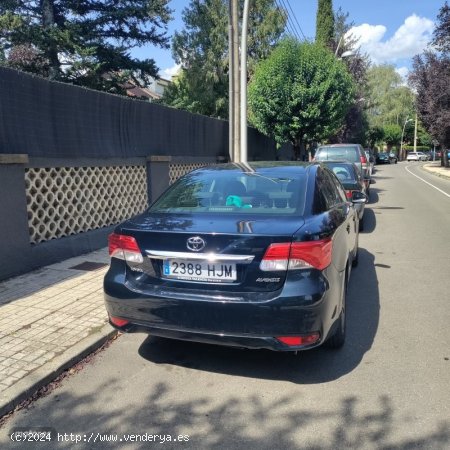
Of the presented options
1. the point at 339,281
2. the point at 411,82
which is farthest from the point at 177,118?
the point at 411,82

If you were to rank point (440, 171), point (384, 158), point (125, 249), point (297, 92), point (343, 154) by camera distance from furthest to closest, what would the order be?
1. point (384, 158)
2. point (440, 171)
3. point (297, 92)
4. point (343, 154)
5. point (125, 249)

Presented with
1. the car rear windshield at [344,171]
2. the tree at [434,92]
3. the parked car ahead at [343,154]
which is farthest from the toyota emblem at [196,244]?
the tree at [434,92]

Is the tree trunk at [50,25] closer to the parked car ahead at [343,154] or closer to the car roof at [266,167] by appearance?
the parked car ahead at [343,154]

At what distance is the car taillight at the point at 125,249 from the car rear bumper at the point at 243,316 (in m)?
0.26

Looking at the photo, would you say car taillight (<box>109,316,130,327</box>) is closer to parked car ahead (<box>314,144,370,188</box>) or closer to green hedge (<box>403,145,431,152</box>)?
parked car ahead (<box>314,144,370,188</box>)

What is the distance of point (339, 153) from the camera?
1494cm

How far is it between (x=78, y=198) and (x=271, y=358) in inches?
177

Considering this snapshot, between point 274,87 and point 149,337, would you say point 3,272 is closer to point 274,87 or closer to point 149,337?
point 149,337

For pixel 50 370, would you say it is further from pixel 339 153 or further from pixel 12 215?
pixel 339 153

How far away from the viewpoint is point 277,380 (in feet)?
11.2

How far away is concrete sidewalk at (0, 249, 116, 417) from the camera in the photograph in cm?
341

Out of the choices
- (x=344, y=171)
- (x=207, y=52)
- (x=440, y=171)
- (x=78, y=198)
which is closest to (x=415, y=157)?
(x=440, y=171)

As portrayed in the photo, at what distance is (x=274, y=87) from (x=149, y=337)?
46.1ft

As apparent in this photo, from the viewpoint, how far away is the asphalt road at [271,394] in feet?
9.02
